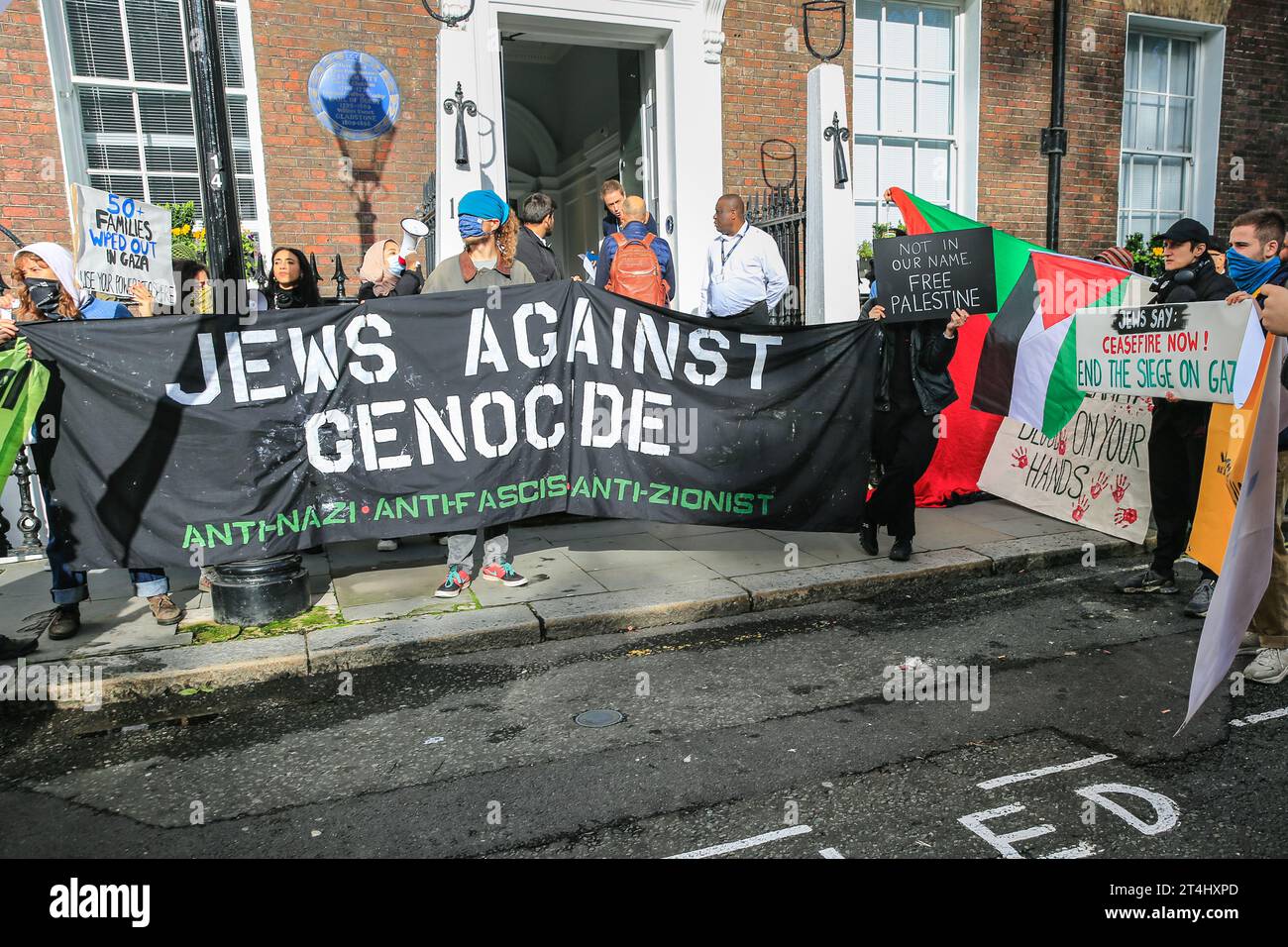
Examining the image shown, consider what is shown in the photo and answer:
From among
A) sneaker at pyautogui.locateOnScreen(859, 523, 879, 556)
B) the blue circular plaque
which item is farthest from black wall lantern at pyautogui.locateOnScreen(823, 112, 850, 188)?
the blue circular plaque

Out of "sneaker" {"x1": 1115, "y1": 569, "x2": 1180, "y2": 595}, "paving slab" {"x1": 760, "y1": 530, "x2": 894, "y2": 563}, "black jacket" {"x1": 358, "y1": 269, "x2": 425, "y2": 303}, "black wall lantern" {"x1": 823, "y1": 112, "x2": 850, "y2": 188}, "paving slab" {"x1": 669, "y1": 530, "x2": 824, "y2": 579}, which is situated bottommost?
"sneaker" {"x1": 1115, "y1": 569, "x2": 1180, "y2": 595}

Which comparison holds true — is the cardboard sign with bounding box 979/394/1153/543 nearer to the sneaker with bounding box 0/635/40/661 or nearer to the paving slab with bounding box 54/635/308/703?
the paving slab with bounding box 54/635/308/703

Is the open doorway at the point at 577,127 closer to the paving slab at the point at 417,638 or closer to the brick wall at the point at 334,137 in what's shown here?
the brick wall at the point at 334,137

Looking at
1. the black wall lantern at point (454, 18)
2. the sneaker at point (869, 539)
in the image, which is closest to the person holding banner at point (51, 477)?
the sneaker at point (869, 539)

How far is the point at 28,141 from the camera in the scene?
7.69m

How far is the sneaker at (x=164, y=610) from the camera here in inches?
204

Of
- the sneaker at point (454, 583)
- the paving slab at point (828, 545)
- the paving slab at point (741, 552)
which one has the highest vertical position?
the sneaker at point (454, 583)

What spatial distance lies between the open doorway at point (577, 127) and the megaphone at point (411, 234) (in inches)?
79.8

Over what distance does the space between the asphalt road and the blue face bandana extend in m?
1.94

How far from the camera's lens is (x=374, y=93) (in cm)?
859

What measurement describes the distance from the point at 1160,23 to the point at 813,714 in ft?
39.3

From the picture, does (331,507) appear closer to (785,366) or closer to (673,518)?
(673,518)

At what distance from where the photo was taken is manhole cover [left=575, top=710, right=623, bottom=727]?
3.99 meters
